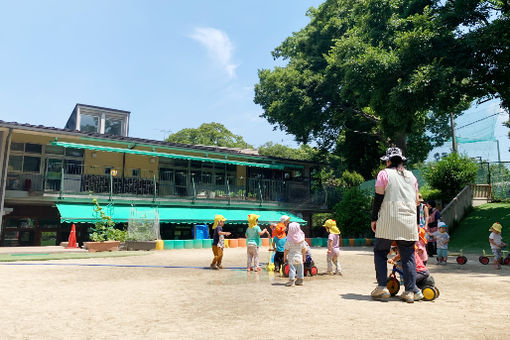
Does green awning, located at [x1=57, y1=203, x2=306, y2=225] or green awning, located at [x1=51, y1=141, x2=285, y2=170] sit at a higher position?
green awning, located at [x1=51, y1=141, x2=285, y2=170]

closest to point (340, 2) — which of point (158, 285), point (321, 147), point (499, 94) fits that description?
point (321, 147)

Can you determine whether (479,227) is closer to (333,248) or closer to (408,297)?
(333,248)

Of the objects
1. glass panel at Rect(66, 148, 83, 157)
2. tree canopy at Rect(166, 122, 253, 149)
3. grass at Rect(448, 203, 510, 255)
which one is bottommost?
grass at Rect(448, 203, 510, 255)

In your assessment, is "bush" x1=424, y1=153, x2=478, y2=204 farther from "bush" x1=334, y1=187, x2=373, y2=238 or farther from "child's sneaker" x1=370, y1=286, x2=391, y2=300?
"child's sneaker" x1=370, y1=286, x2=391, y2=300

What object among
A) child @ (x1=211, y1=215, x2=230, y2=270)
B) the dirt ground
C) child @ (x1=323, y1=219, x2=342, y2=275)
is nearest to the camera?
the dirt ground

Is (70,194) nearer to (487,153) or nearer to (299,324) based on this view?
(299,324)

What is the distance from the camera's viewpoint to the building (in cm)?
1759

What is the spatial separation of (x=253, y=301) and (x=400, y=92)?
1327 cm

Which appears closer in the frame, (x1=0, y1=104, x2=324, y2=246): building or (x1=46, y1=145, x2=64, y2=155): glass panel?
(x1=0, y1=104, x2=324, y2=246): building

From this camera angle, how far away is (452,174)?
784 inches

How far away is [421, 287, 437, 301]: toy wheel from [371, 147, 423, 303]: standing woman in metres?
0.11

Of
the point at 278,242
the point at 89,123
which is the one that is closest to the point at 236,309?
the point at 278,242

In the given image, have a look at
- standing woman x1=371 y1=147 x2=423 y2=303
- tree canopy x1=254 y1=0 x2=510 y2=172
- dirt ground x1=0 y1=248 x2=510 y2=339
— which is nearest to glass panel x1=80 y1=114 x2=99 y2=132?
tree canopy x1=254 y1=0 x2=510 y2=172

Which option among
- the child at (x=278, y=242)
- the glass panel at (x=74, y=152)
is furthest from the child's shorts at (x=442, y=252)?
the glass panel at (x=74, y=152)
